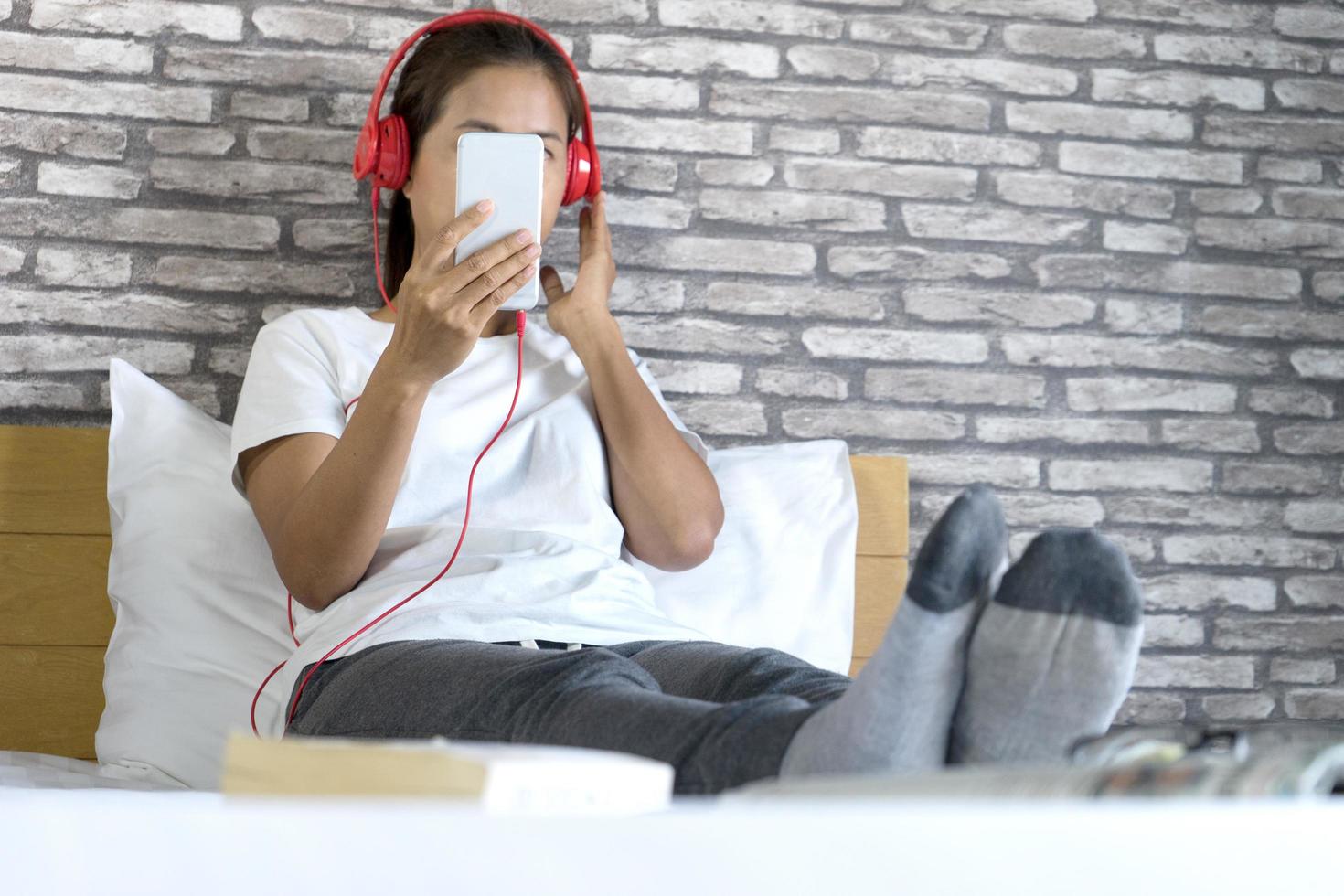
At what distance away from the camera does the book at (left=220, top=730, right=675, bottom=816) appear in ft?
1.47

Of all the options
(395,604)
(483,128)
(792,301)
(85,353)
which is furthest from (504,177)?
(85,353)

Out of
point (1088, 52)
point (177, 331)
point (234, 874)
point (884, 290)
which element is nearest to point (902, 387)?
point (884, 290)

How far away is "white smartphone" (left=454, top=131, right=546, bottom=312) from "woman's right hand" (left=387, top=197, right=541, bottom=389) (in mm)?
56

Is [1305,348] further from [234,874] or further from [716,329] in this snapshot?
[234,874]

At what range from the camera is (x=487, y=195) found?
125cm

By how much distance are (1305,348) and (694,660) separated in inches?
52.5

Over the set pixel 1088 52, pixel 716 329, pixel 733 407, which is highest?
pixel 1088 52

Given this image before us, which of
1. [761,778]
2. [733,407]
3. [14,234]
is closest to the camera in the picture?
[761,778]

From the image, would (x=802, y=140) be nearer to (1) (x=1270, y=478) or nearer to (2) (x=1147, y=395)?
(2) (x=1147, y=395)

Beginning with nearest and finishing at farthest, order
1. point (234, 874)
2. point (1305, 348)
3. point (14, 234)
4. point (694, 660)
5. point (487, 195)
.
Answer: point (234, 874) < point (694, 660) < point (487, 195) < point (14, 234) < point (1305, 348)

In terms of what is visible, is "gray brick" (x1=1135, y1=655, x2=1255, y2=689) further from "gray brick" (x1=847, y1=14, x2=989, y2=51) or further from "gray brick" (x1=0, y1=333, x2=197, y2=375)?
"gray brick" (x1=0, y1=333, x2=197, y2=375)

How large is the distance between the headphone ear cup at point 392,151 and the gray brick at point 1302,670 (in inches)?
58.3

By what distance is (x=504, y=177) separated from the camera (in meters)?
1.25

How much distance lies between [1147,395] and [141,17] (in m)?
1.57
